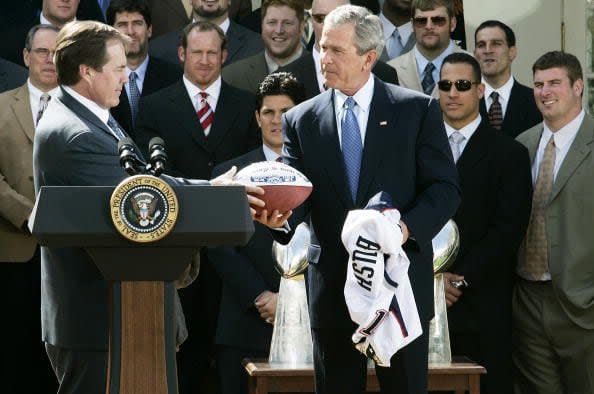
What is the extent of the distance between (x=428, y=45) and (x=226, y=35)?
1.26 metres

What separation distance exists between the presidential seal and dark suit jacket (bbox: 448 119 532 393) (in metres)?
3.34

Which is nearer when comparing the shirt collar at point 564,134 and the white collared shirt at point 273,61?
the shirt collar at point 564,134

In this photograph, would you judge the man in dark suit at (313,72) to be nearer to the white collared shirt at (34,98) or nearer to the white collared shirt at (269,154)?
the white collared shirt at (269,154)

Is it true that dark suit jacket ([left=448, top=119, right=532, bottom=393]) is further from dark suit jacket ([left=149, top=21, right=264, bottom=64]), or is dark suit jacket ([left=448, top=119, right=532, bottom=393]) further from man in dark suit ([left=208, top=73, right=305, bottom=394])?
dark suit jacket ([left=149, top=21, right=264, bottom=64])

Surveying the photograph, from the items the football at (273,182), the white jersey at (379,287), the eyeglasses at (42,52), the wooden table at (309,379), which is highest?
the eyeglasses at (42,52)

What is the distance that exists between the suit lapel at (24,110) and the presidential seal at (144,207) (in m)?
3.34

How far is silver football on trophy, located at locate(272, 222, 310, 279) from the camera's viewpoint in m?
5.82

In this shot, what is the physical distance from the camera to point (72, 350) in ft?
14.1

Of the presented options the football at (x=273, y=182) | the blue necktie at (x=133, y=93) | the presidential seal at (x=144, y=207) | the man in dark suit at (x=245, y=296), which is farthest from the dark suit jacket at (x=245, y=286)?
the presidential seal at (x=144, y=207)

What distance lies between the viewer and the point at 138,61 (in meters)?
7.56

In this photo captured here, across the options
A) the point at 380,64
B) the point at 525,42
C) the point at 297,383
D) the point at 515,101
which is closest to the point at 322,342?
the point at 297,383

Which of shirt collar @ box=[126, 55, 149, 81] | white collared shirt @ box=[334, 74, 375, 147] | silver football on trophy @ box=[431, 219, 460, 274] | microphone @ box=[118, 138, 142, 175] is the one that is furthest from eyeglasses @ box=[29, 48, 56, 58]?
microphone @ box=[118, 138, 142, 175]

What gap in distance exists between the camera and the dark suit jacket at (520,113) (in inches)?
299

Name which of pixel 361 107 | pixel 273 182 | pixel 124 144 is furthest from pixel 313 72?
pixel 124 144
